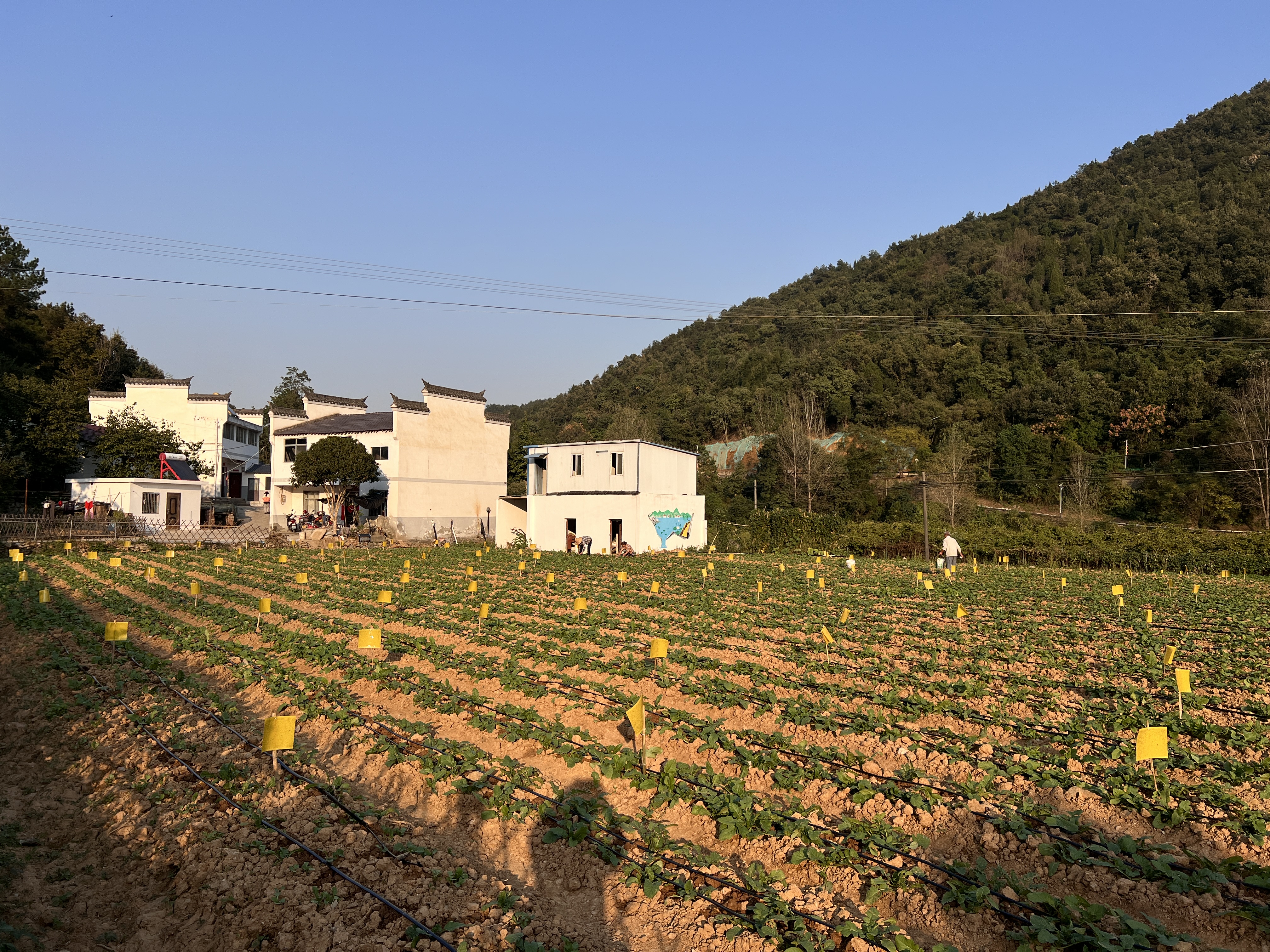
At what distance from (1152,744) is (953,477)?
141 feet

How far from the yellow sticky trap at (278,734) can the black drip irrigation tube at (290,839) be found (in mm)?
496

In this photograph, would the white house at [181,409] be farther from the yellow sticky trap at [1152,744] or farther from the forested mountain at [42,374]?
the yellow sticky trap at [1152,744]

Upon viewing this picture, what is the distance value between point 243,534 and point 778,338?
2223 inches

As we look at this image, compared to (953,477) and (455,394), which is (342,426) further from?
(953,477)

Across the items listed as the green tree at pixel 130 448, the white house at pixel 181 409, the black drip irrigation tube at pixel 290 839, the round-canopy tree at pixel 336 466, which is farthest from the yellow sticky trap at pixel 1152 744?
the white house at pixel 181 409

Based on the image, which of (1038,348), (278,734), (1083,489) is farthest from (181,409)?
(1038,348)

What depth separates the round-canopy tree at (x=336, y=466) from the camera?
40.4m

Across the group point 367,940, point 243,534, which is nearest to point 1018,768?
point 367,940

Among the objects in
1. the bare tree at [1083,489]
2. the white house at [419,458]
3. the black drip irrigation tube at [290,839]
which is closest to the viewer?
the black drip irrigation tube at [290,839]

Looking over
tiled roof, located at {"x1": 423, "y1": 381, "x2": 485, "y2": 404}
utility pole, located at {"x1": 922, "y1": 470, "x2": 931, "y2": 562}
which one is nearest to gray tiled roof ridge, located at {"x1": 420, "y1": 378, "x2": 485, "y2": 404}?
tiled roof, located at {"x1": 423, "y1": 381, "x2": 485, "y2": 404}

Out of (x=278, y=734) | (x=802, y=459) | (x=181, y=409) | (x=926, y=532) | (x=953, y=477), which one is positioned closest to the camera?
(x=278, y=734)

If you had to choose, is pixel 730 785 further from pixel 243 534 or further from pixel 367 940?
pixel 243 534

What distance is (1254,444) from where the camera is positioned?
39688 mm

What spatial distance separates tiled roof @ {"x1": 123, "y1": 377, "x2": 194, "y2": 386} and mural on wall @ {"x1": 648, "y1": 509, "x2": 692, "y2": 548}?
3389 cm
